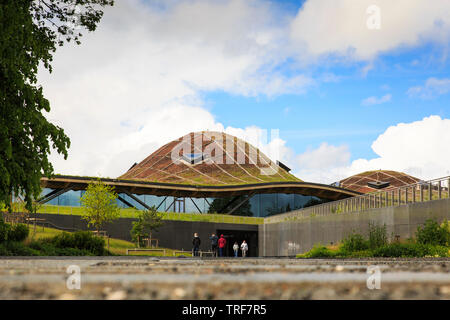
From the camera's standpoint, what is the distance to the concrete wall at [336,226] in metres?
25.7

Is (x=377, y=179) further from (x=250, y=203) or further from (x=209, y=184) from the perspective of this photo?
(x=250, y=203)

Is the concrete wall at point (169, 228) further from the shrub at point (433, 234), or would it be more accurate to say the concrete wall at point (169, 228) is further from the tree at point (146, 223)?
the shrub at point (433, 234)

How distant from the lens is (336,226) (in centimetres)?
3697

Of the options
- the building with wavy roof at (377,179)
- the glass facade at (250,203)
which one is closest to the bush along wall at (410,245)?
the glass facade at (250,203)

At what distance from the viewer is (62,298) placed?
998 millimetres

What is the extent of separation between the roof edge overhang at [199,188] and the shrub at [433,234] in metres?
40.5

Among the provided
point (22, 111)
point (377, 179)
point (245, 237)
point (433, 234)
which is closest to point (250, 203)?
point (245, 237)

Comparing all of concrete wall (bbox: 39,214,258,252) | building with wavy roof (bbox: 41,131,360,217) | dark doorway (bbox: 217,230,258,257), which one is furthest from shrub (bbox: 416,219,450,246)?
dark doorway (bbox: 217,230,258,257)

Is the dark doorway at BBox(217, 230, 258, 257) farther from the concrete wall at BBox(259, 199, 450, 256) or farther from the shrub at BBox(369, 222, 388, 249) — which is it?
the shrub at BBox(369, 222, 388, 249)

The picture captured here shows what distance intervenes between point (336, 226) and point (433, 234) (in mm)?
14511

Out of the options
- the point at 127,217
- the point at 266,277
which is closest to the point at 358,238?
the point at 266,277

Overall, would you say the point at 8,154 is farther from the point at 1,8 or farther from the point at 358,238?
the point at 358,238

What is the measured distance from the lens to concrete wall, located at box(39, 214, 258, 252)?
50.2m
